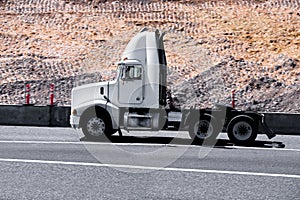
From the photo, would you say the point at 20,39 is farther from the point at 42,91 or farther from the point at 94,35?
the point at 42,91

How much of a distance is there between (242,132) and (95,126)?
12.4 feet

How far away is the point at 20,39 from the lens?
124 feet

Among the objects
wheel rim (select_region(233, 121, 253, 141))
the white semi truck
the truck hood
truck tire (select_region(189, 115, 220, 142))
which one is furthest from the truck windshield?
wheel rim (select_region(233, 121, 253, 141))

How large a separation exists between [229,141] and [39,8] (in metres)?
25.5

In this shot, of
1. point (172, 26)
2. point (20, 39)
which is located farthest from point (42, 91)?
point (172, 26)

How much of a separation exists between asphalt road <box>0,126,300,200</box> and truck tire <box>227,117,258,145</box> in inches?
8.4

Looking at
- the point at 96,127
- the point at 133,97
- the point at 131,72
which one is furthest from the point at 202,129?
the point at 96,127

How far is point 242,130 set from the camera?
18297 mm

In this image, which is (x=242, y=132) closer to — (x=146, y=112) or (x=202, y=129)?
(x=202, y=129)

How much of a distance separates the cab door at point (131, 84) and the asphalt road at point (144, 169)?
3.67ft

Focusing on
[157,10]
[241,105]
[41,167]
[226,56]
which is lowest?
[41,167]

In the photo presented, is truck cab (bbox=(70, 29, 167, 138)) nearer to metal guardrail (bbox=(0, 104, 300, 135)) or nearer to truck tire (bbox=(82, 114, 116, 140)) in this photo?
truck tire (bbox=(82, 114, 116, 140))

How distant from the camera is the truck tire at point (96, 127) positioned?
18.3m

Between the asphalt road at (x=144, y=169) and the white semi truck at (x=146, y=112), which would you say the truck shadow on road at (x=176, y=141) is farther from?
the white semi truck at (x=146, y=112)
